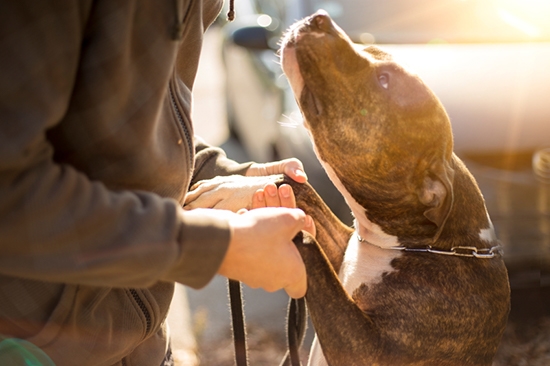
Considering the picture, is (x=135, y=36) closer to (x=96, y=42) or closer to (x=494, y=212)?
(x=96, y=42)

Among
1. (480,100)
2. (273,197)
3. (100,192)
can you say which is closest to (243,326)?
(273,197)

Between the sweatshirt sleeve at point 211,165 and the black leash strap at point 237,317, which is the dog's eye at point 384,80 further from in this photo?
the black leash strap at point 237,317

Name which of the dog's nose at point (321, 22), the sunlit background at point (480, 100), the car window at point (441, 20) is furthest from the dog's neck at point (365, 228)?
the car window at point (441, 20)

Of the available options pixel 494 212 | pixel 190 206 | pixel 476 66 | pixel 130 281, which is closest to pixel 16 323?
pixel 130 281

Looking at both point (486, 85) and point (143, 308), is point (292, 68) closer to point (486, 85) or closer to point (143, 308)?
point (143, 308)

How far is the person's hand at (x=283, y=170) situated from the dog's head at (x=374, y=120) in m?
0.23

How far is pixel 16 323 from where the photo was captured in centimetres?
138

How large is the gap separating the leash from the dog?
0.13 metres

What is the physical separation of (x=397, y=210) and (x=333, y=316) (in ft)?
2.06

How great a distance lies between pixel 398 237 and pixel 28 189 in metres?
1.72

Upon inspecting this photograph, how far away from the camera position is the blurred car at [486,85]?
11.4 feet

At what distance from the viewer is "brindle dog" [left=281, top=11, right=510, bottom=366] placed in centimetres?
223

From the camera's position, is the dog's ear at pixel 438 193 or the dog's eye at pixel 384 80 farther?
the dog's eye at pixel 384 80

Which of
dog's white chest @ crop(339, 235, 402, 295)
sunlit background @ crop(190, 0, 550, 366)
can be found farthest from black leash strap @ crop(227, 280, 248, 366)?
sunlit background @ crop(190, 0, 550, 366)
